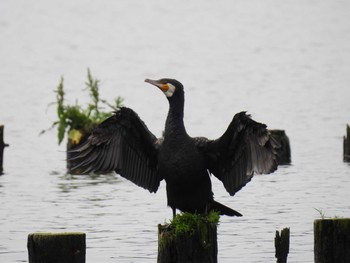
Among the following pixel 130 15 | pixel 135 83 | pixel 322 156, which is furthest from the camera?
pixel 130 15

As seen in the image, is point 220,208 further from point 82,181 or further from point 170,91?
point 82,181

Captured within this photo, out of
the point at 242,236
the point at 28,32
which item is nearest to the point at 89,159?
the point at 242,236

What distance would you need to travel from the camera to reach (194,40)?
56.2m

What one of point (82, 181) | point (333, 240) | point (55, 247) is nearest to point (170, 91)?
point (333, 240)

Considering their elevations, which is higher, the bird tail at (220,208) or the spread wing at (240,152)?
the spread wing at (240,152)

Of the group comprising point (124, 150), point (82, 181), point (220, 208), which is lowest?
point (220, 208)

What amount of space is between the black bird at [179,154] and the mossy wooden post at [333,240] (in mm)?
1293

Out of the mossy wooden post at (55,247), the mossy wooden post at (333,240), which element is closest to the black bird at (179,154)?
the mossy wooden post at (333,240)

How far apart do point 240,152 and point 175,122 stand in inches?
32.4

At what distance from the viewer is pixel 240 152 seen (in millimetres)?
14164

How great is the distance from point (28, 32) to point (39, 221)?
4222 centimetres

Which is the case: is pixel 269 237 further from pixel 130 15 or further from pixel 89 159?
pixel 130 15

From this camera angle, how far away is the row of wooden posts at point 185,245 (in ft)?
39.5

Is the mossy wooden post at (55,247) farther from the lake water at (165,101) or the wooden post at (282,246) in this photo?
the lake water at (165,101)
